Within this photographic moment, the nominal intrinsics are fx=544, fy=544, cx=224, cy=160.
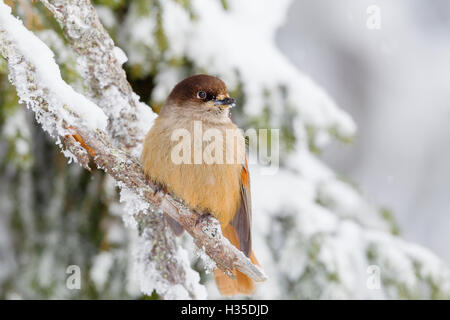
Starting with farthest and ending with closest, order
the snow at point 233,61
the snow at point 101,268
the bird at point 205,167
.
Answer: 1. the snow at point 101,268
2. the snow at point 233,61
3. the bird at point 205,167

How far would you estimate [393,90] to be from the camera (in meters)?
7.70

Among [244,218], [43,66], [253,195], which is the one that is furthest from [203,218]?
[253,195]

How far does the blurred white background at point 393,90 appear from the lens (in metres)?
7.41

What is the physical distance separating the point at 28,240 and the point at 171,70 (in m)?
1.60

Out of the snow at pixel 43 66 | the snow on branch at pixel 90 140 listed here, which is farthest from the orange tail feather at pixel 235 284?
the snow at pixel 43 66

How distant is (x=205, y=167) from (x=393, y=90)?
18.5 feet

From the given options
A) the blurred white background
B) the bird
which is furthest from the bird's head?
the blurred white background

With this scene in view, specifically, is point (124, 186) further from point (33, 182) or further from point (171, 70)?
point (33, 182)

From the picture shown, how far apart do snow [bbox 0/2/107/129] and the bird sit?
0.63 meters

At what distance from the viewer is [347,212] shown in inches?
164

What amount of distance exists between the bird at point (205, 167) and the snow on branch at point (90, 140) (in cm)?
Result: 15

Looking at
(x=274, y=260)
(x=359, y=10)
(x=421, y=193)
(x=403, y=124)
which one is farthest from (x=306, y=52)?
(x=274, y=260)

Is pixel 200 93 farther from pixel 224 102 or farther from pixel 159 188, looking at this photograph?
pixel 159 188

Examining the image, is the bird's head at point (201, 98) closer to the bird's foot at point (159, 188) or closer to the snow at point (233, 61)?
the bird's foot at point (159, 188)
